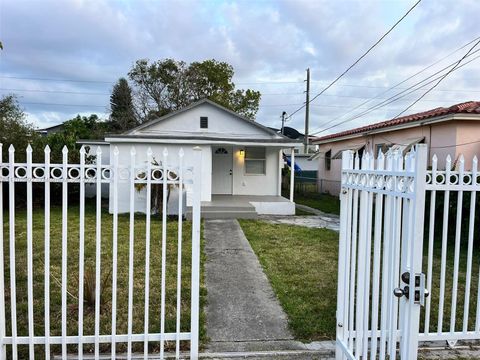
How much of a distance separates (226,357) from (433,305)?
9.44 ft

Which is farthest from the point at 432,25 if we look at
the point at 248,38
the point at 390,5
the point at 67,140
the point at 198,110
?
the point at 67,140

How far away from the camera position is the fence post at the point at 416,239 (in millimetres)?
2055

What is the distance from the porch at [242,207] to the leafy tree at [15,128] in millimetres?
6979

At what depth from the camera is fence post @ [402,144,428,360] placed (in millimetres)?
2055

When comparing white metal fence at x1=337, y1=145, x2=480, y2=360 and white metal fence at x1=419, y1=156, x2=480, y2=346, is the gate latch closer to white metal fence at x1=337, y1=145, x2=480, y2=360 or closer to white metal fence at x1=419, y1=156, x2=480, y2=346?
white metal fence at x1=337, y1=145, x2=480, y2=360

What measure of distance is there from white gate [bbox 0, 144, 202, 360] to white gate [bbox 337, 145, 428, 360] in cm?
130

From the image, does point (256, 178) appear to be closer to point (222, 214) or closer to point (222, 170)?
point (222, 170)

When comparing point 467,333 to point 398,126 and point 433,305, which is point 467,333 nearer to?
point 433,305

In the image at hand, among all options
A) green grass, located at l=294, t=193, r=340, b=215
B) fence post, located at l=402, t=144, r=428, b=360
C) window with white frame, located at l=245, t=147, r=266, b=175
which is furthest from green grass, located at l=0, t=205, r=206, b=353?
green grass, located at l=294, t=193, r=340, b=215

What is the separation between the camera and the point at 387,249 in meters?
2.44

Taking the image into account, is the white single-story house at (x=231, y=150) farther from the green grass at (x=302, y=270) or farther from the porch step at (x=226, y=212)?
the green grass at (x=302, y=270)

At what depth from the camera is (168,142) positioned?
11.9 metres

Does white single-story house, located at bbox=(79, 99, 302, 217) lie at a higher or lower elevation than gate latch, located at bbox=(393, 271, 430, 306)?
higher

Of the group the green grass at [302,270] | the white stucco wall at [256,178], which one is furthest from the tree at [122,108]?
the green grass at [302,270]
